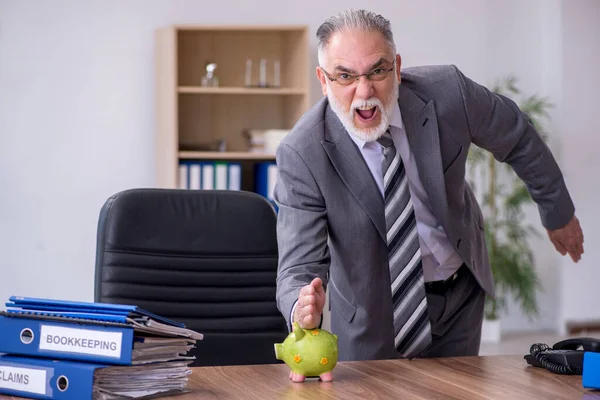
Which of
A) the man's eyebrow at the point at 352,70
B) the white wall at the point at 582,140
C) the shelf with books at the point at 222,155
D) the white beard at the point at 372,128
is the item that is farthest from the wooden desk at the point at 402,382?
the white wall at the point at 582,140

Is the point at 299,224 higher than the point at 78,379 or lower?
higher

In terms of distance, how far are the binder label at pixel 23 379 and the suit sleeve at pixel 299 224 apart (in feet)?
1.98

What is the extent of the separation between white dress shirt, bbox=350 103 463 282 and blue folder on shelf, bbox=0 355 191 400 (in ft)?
2.79

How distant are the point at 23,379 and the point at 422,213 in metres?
1.11

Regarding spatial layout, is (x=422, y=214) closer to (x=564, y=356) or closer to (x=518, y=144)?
(x=518, y=144)

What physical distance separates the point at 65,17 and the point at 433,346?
3922 mm

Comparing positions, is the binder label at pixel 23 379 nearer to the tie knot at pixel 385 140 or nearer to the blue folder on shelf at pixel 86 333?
the blue folder on shelf at pixel 86 333

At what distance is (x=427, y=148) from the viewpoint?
210 centimetres

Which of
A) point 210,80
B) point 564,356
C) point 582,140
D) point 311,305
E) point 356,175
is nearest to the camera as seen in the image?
point 311,305

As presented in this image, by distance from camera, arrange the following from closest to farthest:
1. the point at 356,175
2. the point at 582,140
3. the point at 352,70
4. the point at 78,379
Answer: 1. the point at 78,379
2. the point at 352,70
3. the point at 356,175
4. the point at 582,140

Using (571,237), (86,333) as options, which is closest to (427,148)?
(571,237)

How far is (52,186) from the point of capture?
213 inches

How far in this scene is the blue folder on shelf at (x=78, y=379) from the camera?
4.36 ft

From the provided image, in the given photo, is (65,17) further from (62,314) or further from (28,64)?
(62,314)
